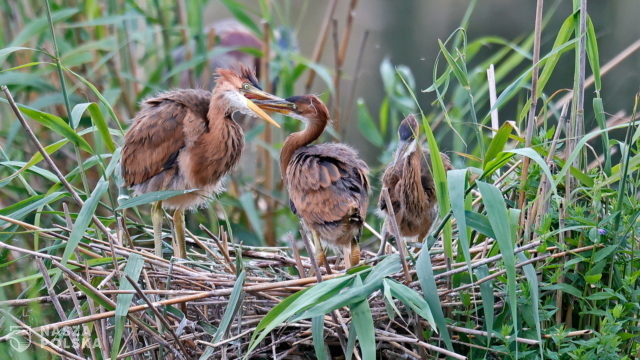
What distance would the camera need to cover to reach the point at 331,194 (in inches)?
112

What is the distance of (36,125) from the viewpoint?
4.55 meters

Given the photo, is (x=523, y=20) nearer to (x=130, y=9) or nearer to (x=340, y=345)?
(x=130, y=9)

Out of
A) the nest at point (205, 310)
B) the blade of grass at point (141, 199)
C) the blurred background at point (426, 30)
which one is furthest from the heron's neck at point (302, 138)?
the blurred background at point (426, 30)

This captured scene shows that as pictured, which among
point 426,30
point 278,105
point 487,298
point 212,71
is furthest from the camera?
point 426,30

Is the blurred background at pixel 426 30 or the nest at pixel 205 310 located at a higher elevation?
the nest at pixel 205 310

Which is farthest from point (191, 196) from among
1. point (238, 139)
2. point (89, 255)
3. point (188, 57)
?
point (188, 57)

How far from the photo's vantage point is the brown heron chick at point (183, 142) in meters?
3.25

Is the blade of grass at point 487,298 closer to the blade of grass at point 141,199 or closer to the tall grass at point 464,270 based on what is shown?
the tall grass at point 464,270

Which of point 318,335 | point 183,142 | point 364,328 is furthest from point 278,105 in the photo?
point 364,328

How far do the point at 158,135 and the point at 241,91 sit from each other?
36 cm

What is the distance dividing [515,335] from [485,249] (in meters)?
0.56

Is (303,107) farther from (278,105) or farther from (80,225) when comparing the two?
(80,225)

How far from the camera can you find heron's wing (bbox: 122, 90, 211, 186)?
10.6 feet

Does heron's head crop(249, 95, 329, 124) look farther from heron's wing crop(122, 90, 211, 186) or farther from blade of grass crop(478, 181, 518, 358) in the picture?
blade of grass crop(478, 181, 518, 358)
